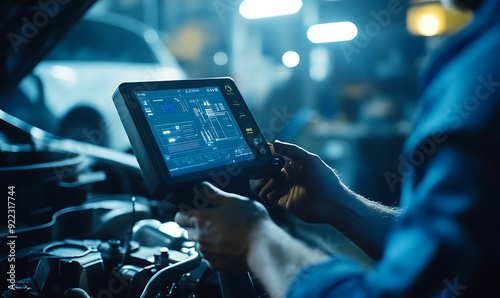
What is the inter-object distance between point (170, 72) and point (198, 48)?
6832 mm

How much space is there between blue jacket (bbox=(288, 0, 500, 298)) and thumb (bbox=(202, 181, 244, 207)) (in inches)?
10.5

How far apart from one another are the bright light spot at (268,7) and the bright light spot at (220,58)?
6.06 m

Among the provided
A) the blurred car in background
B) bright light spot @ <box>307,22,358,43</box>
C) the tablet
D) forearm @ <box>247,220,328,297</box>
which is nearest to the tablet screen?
the tablet

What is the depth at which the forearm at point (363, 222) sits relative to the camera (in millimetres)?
1081

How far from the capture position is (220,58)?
11328 mm

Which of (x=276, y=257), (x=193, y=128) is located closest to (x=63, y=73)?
(x=193, y=128)

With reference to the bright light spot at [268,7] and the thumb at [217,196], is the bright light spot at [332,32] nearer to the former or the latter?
the bright light spot at [268,7]

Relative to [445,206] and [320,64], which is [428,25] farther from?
[445,206]

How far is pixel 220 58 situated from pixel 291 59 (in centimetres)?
497

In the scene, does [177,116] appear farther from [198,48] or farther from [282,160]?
[198,48]

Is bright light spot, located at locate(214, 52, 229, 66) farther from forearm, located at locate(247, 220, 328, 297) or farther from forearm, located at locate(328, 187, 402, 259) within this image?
forearm, located at locate(247, 220, 328, 297)

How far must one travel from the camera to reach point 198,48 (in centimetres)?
1159

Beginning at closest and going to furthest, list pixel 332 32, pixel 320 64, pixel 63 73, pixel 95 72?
pixel 63 73 < pixel 95 72 < pixel 332 32 < pixel 320 64

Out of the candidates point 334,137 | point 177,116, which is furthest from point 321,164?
point 334,137
